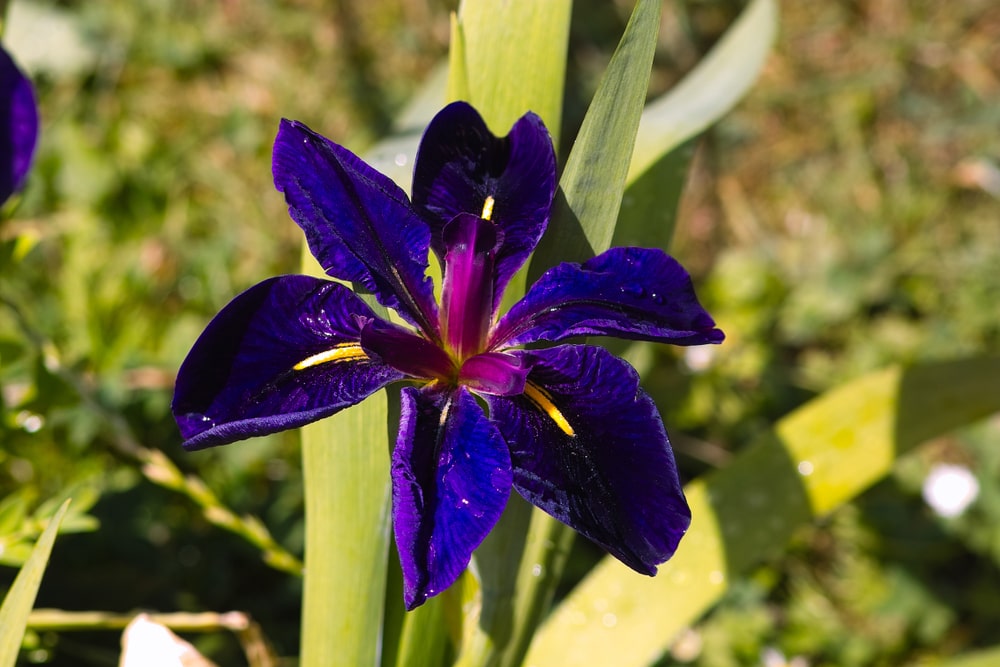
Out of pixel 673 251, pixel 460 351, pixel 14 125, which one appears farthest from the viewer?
pixel 673 251

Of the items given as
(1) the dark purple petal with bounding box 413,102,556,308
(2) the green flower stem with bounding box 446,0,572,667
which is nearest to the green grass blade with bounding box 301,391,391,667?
(2) the green flower stem with bounding box 446,0,572,667

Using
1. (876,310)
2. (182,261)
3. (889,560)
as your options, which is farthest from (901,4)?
(182,261)

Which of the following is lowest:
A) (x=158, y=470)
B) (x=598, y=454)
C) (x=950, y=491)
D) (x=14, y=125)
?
(x=950, y=491)

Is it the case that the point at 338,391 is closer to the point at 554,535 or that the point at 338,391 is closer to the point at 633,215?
the point at 554,535

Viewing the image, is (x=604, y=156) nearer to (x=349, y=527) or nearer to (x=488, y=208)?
(x=488, y=208)

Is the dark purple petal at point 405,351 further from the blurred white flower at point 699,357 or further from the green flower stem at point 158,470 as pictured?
the blurred white flower at point 699,357

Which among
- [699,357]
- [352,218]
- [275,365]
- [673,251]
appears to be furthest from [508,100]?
[673,251]

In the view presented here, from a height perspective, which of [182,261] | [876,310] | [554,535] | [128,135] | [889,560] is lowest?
[889,560]
